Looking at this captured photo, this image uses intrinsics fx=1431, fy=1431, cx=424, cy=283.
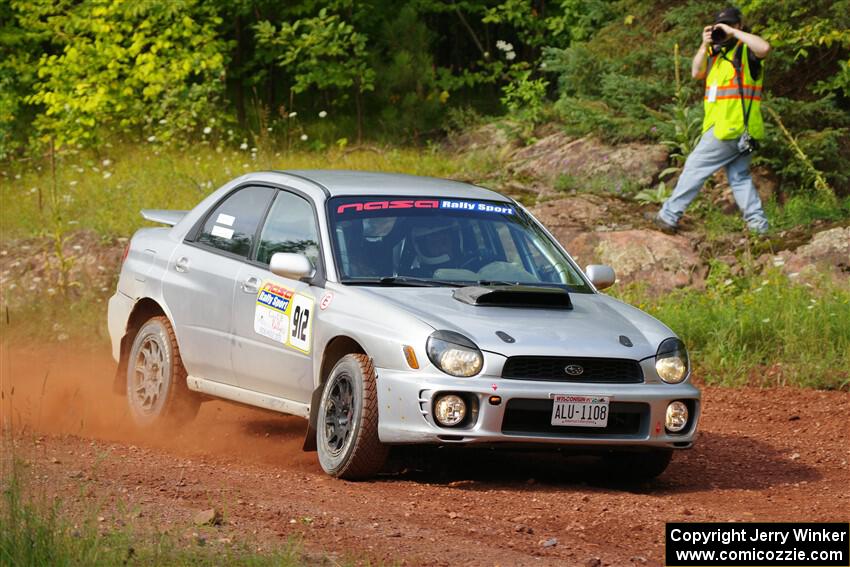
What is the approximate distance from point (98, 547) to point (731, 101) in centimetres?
1015

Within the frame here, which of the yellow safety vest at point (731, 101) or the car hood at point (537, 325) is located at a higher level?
the yellow safety vest at point (731, 101)

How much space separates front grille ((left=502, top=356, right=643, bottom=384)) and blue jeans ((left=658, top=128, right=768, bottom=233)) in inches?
280

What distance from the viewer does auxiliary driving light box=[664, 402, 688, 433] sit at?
7.23m

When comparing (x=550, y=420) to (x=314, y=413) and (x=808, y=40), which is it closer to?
(x=314, y=413)

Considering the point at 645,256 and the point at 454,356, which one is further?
the point at 645,256

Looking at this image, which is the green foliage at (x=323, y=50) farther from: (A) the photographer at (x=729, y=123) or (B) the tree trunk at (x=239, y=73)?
(A) the photographer at (x=729, y=123)

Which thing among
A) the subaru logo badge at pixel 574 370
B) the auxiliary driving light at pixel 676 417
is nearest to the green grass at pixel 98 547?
the subaru logo badge at pixel 574 370

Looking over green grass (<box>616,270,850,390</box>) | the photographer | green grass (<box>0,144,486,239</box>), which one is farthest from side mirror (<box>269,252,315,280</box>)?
green grass (<box>0,144,486,239</box>)

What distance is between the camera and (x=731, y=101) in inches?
545

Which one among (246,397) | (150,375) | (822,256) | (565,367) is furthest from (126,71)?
(565,367)

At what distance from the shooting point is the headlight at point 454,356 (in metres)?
6.85

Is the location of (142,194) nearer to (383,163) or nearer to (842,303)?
(383,163)

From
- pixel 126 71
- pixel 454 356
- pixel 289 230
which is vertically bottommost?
pixel 454 356

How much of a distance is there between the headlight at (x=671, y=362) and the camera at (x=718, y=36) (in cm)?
720
